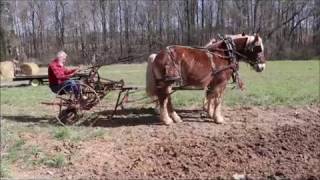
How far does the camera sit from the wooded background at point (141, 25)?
15.3 meters

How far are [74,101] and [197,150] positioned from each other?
375cm

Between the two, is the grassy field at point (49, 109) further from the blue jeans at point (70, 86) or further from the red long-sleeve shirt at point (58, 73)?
the red long-sleeve shirt at point (58, 73)

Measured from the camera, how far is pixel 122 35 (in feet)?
64.0

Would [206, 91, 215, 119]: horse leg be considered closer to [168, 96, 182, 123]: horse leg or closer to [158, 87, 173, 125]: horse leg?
[168, 96, 182, 123]: horse leg

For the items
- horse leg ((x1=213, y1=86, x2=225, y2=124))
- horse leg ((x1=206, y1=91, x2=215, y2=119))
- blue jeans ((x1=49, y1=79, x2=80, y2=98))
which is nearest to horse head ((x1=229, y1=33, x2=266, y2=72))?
horse leg ((x1=213, y1=86, x2=225, y2=124))

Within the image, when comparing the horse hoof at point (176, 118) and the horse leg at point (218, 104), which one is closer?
the horse leg at point (218, 104)

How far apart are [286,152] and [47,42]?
14.4 metres

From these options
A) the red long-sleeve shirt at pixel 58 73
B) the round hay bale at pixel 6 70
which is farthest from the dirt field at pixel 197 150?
the round hay bale at pixel 6 70

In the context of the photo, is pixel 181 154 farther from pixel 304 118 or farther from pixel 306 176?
pixel 304 118

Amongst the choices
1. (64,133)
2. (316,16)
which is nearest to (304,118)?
(64,133)

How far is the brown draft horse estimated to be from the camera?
10.5 metres

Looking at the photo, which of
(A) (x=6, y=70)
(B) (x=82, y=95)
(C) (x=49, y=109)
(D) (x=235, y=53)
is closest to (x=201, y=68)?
(D) (x=235, y=53)

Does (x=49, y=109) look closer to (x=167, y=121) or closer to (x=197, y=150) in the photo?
(x=167, y=121)

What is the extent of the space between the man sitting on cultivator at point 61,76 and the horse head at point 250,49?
3.20 metres
